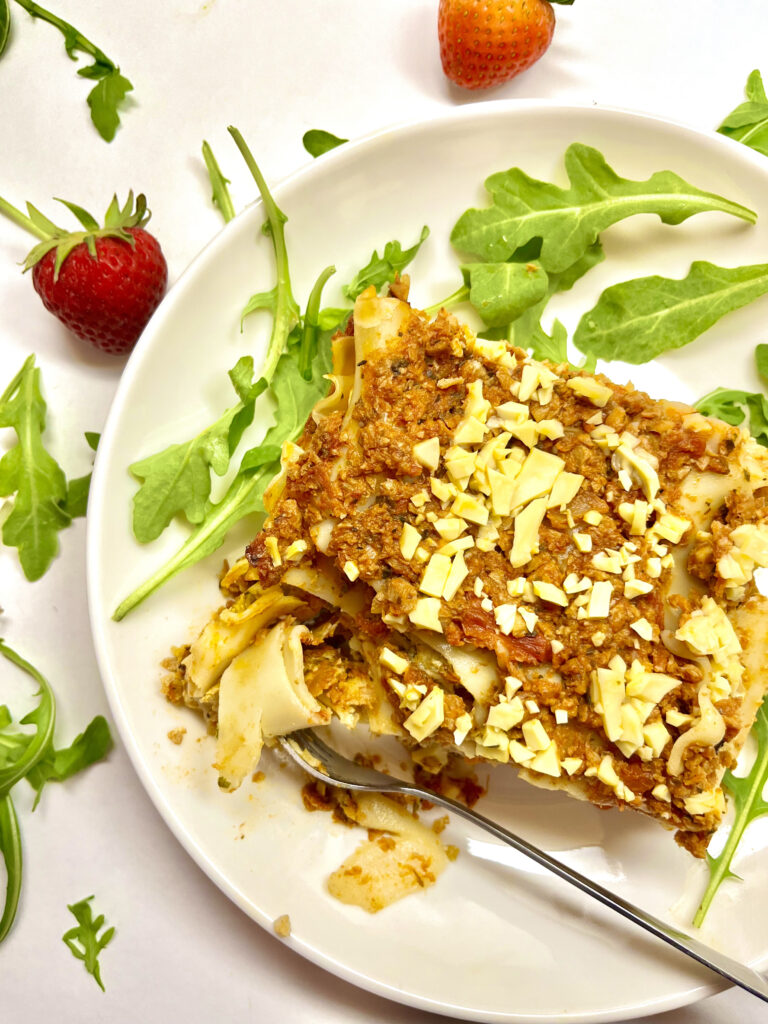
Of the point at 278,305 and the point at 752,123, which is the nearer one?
the point at 278,305

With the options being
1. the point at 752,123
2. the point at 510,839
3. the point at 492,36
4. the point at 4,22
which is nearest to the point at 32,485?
the point at 4,22

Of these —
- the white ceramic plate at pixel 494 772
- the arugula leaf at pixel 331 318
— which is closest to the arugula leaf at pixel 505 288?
the white ceramic plate at pixel 494 772

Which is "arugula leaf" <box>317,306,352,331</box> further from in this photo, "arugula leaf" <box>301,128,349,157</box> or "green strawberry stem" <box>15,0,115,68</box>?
"green strawberry stem" <box>15,0,115,68</box>

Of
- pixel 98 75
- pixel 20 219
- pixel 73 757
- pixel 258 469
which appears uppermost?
pixel 98 75

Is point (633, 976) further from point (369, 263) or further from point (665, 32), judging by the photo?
point (665, 32)

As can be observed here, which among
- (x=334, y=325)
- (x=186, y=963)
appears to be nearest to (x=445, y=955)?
(x=186, y=963)

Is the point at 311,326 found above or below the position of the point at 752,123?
below

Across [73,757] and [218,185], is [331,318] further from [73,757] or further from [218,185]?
[73,757]

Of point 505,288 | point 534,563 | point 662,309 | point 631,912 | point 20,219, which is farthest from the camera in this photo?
point 20,219
